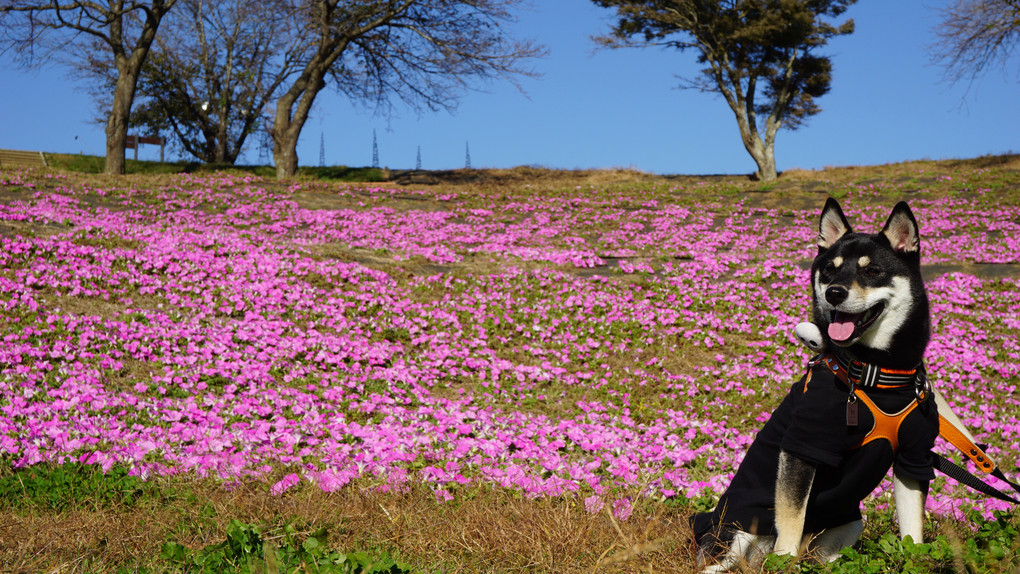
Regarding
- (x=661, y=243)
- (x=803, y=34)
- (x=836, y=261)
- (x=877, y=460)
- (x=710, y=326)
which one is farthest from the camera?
(x=803, y=34)

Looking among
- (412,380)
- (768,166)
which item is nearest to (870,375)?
(412,380)

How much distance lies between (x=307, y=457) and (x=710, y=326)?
26.8 feet

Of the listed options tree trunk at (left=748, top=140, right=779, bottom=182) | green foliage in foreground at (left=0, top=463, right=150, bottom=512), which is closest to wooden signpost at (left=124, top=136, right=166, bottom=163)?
tree trunk at (left=748, top=140, right=779, bottom=182)

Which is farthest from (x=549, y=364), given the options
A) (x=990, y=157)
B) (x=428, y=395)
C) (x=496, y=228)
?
(x=990, y=157)

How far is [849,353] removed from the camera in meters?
3.26

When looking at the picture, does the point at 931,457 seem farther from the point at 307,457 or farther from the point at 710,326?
the point at 710,326

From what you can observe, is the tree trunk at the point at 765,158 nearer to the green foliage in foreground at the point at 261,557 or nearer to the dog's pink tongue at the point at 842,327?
the dog's pink tongue at the point at 842,327

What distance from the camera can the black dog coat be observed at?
3139 mm

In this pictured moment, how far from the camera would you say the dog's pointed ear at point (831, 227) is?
3.48 meters

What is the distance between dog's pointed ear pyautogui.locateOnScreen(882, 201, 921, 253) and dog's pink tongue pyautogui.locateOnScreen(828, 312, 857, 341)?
44 cm

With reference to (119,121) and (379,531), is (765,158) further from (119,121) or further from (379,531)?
(379,531)

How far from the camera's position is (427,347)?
10.8 meters

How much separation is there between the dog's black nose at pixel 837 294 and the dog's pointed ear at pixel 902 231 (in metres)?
0.38

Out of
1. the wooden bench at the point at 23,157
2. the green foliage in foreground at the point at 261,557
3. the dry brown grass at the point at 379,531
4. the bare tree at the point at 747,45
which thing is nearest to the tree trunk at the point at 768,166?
the bare tree at the point at 747,45
